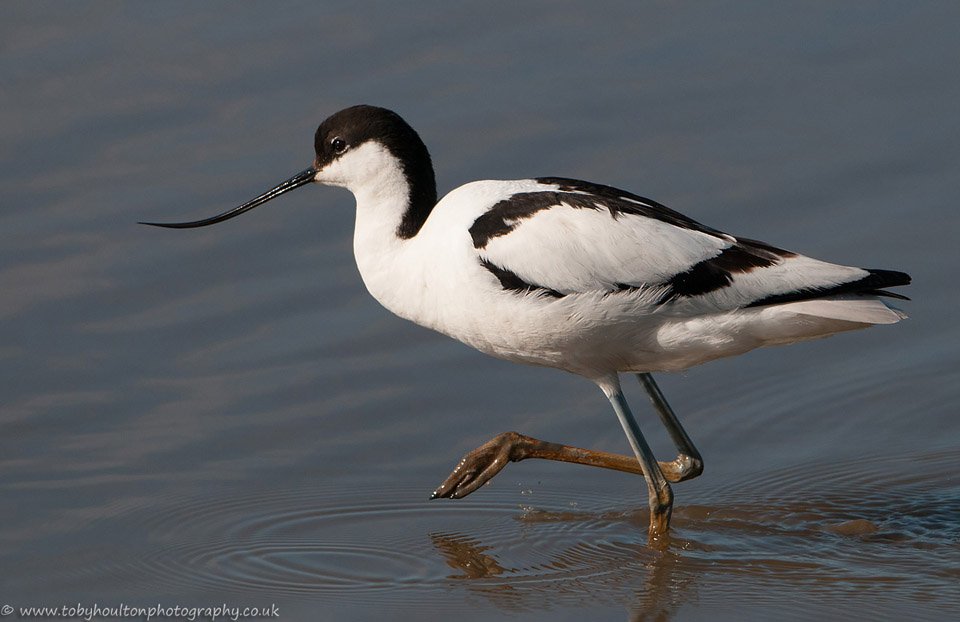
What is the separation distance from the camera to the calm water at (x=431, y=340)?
224 inches

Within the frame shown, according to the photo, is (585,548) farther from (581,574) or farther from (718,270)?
→ (718,270)

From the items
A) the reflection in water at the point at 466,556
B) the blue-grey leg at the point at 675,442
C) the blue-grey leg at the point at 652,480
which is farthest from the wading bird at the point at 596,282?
the reflection in water at the point at 466,556

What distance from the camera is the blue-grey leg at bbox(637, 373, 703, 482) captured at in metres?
6.36

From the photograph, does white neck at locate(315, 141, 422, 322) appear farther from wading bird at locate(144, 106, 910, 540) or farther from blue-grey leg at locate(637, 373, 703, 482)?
blue-grey leg at locate(637, 373, 703, 482)

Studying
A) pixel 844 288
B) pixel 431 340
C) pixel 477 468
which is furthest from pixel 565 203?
pixel 431 340

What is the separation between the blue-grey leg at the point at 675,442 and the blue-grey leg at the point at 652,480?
0.36 meters

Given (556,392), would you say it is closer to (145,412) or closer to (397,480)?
(397,480)

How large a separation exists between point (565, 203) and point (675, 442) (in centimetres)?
133

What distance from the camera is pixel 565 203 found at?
224 inches

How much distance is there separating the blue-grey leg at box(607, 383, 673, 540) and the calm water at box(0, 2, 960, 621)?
134mm

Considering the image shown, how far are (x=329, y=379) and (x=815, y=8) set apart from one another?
16.4ft

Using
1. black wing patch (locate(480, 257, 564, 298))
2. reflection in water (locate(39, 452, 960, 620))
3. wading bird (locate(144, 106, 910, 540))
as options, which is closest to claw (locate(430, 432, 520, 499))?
reflection in water (locate(39, 452, 960, 620))

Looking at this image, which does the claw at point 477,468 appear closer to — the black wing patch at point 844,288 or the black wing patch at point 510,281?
the black wing patch at point 510,281

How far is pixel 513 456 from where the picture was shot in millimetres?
6184
